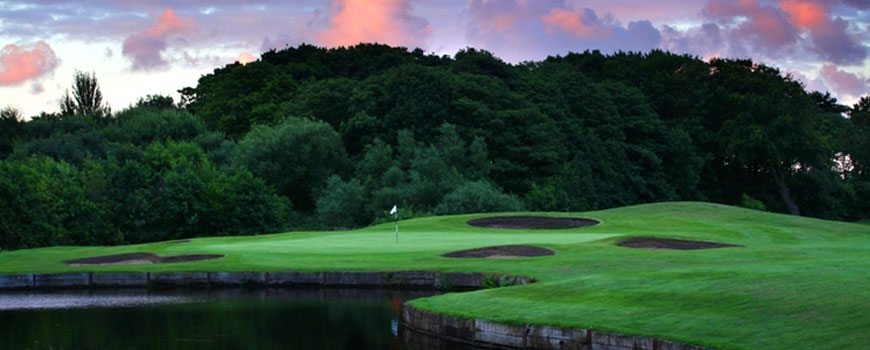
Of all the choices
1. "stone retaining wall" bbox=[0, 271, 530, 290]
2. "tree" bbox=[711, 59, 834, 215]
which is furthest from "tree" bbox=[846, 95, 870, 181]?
"stone retaining wall" bbox=[0, 271, 530, 290]

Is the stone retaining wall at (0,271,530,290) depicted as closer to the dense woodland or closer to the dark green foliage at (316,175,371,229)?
the dense woodland

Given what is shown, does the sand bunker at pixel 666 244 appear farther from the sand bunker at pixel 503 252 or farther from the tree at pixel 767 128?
the tree at pixel 767 128

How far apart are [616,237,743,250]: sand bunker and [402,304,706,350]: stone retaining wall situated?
14.8m

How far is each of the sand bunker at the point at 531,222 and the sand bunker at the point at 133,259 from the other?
1489 cm

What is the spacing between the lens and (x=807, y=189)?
309 ft

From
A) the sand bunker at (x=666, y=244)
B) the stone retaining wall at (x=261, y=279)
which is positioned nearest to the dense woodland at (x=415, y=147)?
the stone retaining wall at (x=261, y=279)

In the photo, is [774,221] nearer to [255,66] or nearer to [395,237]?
[395,237]

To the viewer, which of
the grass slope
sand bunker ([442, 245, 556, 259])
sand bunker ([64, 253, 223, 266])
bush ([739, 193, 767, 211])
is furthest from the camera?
bush ([739, 193, 767, 211])

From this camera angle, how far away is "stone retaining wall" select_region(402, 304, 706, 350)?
16125 millimetres

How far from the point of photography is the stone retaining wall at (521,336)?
52.9 feet

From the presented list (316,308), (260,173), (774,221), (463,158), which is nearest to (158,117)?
(260,173)

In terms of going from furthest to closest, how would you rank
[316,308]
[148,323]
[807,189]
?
[807,189]
[316,308]
[148,323]

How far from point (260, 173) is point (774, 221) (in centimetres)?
3917

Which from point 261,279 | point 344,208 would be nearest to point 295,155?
point 344,208
